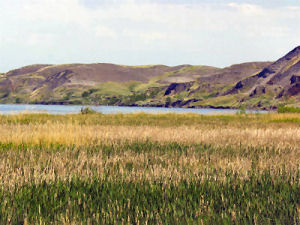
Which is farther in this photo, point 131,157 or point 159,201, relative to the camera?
point 131,157

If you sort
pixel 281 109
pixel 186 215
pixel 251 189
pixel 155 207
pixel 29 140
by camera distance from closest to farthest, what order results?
pixel 186 215
pixel 155 207
pixel 251 189
pixel 29 140
pixel 281 109

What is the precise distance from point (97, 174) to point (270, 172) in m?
2.84

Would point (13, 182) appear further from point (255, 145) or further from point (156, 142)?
point (255, 145)

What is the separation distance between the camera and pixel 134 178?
19.4 ft

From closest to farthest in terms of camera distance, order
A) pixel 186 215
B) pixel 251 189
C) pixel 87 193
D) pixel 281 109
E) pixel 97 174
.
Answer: pixel 186 215 → pixel 87 193 → pixel 251 189 → pixel 97 174 → pixel 281 109

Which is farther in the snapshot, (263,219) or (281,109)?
(281,109)

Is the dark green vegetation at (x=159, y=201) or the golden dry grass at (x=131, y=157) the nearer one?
the dark green vegetation at (x=159, y=201)

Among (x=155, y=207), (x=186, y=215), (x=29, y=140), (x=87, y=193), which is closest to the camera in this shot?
(x=186, y=215)

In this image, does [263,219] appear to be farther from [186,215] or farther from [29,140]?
[29,140]

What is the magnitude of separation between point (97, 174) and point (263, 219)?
116 inches

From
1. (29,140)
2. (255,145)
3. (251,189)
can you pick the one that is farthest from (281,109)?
(251,189)

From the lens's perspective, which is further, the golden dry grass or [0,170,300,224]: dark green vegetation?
the golden dry grass

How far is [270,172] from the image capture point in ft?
21.6

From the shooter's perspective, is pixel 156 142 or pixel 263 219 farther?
pixel 156 142
